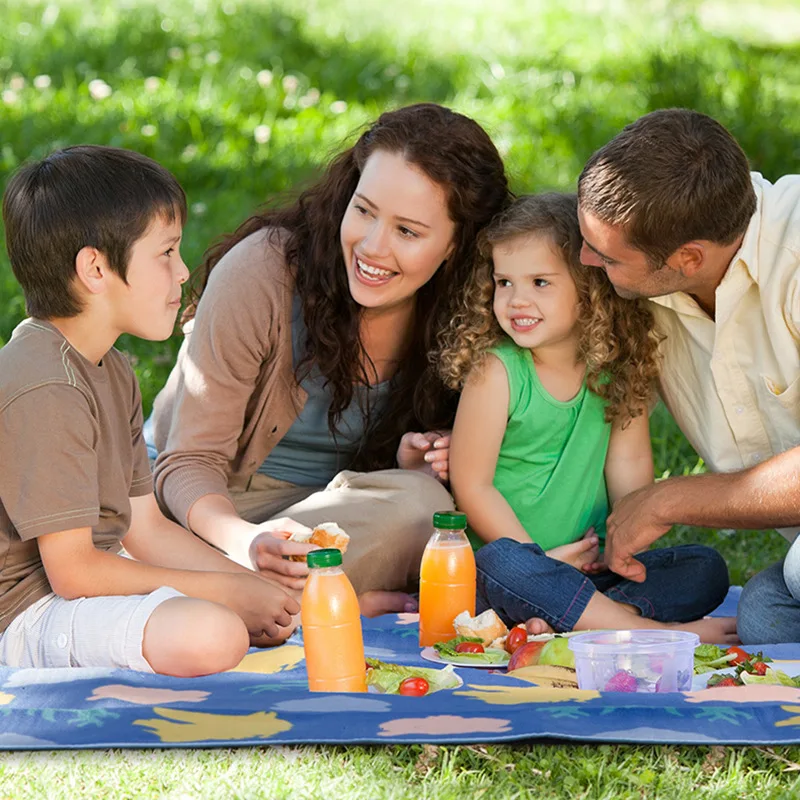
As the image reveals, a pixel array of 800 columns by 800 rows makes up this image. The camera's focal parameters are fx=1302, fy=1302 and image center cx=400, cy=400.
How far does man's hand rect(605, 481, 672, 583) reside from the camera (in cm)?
322

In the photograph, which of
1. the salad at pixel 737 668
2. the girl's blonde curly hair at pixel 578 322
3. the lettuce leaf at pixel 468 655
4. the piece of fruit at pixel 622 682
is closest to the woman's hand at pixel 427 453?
the girl's blonde curly hair at pixel 578 322

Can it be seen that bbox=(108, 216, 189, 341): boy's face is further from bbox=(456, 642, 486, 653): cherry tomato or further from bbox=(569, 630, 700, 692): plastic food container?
bbox=(569, 630, 700, 692): plastic food container

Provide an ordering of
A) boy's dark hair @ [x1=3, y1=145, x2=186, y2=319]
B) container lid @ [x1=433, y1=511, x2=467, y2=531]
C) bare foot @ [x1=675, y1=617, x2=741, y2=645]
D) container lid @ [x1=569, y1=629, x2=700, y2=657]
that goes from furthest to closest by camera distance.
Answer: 1. bare foot @ [x1=675, y1=617, x2=741, y2=645]
2. container lid @ [x1=433, y1=511, x2=467, y2=531]
3. boy's dark hair @ [x1=3, y1=145, x2=186, y2=319]
4. container lid @ [x1=569, y1=629, x2=700, y2=657]

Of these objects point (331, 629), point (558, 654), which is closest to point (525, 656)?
point (558, 654)

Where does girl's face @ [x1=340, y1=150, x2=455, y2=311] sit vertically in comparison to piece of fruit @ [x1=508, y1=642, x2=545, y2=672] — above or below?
above

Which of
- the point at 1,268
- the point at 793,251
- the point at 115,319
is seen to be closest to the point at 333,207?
the point at 115,319

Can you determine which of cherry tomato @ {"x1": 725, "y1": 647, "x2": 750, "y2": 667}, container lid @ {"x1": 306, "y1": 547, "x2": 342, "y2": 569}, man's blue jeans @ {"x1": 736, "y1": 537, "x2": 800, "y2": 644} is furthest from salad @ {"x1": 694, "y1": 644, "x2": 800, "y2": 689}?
container lid @ {"x1": 306, "y1": 547, "x2": 342, "y2": 569}

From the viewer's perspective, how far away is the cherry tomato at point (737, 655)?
2870mm

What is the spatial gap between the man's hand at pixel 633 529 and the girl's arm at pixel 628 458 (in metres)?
0.29

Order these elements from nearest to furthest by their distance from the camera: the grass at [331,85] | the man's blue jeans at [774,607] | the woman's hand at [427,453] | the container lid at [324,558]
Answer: the container lid at [324,558] < the man's blue jeans at [774,607] < the woman's hand at [427,453] < the grass at [331,85]

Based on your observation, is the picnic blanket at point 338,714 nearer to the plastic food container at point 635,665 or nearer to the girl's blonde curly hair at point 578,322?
the plastic food container at point 635,665

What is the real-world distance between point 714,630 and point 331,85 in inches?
218

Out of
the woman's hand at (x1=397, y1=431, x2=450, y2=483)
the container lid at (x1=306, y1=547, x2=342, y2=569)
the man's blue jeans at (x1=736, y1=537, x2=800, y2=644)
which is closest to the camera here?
the container lid at (x1=306, y1=547, x2=342, y2=569)

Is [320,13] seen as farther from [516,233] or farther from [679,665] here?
[679,665]
